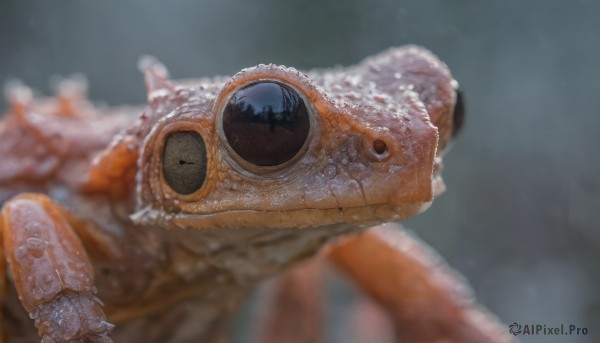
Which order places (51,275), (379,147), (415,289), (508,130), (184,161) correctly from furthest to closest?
(508,130) → (415,289) → (184,161) → (51,275) → (379,147)

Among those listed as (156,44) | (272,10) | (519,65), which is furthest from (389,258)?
(156,44)

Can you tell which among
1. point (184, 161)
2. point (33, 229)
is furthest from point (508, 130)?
point (33, 229)

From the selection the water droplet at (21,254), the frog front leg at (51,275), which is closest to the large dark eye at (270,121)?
the frog front leg at (51,275)

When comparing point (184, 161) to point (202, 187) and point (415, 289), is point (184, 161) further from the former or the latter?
point (415, 289)

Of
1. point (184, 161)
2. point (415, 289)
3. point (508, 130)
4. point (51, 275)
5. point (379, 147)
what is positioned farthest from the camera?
point (508, 130)

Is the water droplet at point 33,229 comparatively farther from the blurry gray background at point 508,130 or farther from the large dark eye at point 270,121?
the blurry gray background at point 508,130

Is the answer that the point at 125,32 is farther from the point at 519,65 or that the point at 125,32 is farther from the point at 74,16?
the point at 519,65

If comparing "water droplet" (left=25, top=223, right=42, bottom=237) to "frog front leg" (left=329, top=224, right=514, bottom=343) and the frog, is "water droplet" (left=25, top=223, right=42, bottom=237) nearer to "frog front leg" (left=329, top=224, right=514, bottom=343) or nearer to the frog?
Result: the frog
